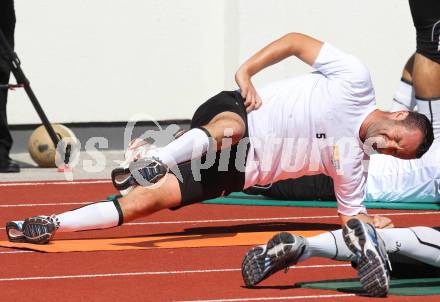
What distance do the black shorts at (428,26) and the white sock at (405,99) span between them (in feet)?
2.48

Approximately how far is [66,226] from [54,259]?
0.39m

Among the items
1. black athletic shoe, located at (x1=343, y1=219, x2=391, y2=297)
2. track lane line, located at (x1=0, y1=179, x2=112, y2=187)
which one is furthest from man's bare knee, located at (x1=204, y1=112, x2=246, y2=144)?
track lane line, located at (x1=0, y1=179, x2=112, y2=187)

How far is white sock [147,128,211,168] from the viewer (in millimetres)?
6977

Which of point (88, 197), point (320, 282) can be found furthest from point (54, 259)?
point (88, 197)

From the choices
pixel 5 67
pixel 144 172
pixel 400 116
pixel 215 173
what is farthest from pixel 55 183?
pixel 400 116

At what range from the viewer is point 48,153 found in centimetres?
1133

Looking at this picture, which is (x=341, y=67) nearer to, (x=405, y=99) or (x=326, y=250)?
(x=326, y=250)

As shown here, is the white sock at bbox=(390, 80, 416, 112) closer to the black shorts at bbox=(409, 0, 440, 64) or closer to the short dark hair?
the black shorts at bbox=(409, 0, 440, 64)

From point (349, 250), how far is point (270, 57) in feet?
6.40

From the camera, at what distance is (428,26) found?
31.0 ft

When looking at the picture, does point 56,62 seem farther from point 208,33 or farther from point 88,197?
point 88,197

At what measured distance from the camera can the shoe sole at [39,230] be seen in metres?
7.07

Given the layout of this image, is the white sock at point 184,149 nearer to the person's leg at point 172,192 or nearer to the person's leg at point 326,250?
the person's leg at point 172,192

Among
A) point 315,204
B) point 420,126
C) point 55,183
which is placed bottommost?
point 55,183
